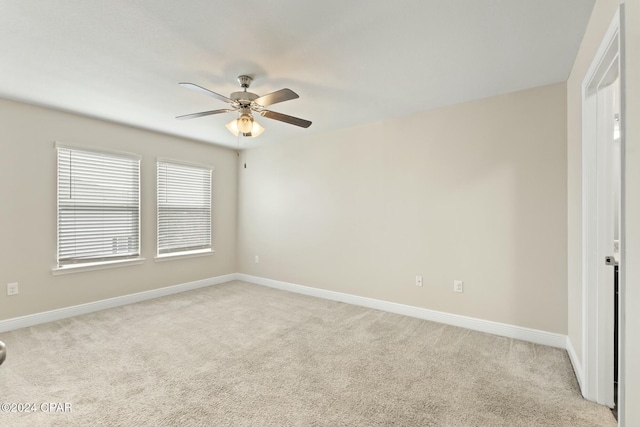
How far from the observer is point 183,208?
4867 mm

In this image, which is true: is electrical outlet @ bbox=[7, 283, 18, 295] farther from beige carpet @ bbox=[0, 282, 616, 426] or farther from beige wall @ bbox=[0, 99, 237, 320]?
beige carpet @ bbox=[0, 282, 616, 426]

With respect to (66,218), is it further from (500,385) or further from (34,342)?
(500,385)

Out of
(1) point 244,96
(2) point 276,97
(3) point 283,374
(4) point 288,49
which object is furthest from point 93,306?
(4) point 288,49

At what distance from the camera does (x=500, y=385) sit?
2.21 meters

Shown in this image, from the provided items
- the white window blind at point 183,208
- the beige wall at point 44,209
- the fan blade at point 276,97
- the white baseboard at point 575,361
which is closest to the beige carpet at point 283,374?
the white baseboard at point 575,361

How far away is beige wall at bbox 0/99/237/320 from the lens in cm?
323

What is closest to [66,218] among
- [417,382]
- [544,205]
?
[417,382]

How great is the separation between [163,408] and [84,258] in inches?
109

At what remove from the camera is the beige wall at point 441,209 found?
2.88 m

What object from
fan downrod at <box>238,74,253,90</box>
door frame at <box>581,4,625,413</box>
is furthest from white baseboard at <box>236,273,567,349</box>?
fan downrod at <box>238,74,253,90</box>

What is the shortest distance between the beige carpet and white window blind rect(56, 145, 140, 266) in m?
0.87

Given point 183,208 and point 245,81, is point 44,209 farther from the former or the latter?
point 245,81

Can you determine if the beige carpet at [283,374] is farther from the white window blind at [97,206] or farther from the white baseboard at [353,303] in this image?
the white window blind at [97,206]

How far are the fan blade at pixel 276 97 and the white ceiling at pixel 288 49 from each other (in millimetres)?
284
